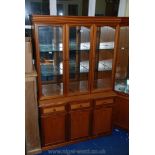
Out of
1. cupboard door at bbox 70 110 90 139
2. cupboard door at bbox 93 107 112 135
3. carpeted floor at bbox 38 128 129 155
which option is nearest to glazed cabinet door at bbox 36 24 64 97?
cupboard door at bbox 70 110 90 139

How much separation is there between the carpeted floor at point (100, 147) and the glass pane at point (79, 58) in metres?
0.77

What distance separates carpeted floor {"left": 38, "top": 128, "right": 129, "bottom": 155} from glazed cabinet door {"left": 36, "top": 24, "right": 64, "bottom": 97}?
0.77 meters

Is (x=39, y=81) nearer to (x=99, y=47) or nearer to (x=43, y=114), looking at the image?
(x=43, y=114)

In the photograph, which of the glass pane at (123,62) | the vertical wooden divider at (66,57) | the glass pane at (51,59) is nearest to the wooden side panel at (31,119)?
the glass pane at (51,59)

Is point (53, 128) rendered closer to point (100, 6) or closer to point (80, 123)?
point (80, 123)

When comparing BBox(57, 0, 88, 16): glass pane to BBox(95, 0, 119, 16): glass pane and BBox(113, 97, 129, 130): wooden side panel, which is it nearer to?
BBox(95, 0, 119, 16): glass pane

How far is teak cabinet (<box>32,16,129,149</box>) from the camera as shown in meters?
2.32

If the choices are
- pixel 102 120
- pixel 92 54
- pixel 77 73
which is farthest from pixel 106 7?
pixel 102 120

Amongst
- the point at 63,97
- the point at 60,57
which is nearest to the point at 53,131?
the point at 63,97

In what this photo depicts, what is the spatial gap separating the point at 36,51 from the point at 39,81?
14.6 inches

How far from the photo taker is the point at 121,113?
293 centimetres

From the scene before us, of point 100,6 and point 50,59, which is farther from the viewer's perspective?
point 100,6

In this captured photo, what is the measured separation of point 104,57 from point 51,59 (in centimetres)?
78
